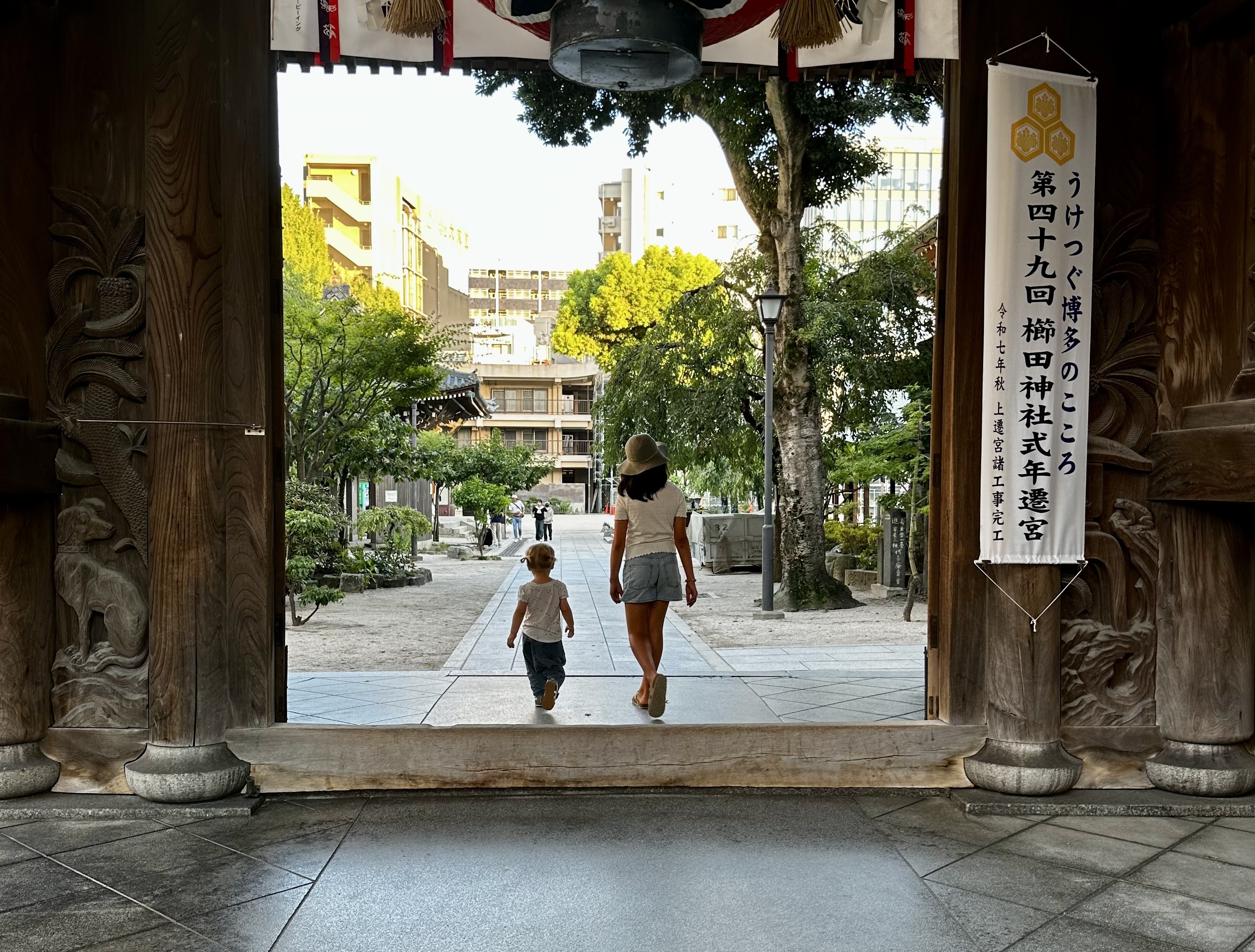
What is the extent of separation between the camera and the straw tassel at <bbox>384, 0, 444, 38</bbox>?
3990 millimetres

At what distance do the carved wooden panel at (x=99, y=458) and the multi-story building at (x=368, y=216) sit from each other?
4721 cm

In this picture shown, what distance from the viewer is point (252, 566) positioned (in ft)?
17.0

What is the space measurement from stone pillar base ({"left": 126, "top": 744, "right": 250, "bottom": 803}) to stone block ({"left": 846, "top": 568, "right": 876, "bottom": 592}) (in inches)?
546

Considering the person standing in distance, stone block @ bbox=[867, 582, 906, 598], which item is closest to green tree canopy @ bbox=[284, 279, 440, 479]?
stone block @ bbox=[867, 582, 906, 598]

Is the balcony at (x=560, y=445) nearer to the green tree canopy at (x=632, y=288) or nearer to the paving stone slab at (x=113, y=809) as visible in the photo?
the green tree canopy at (x=632, y=288)

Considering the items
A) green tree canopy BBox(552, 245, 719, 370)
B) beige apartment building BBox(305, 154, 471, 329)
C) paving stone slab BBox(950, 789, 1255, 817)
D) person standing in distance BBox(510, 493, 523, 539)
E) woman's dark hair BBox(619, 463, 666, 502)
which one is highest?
beige apartment building BBox(305, 154, 471, 329)

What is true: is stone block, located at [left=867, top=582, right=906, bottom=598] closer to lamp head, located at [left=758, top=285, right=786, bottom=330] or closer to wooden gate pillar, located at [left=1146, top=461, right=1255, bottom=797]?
lamp head, located at [left=758, top=285, right=786, bottom=330]

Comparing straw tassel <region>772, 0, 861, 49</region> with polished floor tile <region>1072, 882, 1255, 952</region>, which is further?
straw tassel <region>772, 0, 861, 49</region>

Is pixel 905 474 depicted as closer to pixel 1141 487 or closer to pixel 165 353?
pixel 1141 487

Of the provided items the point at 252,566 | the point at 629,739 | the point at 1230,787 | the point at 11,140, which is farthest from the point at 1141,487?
the point at 11,140

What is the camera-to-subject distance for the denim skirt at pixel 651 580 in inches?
260

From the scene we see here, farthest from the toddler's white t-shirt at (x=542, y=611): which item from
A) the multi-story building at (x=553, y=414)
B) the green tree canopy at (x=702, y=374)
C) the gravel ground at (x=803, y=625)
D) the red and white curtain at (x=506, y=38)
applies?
the multi-story building at (x=553, y=414)

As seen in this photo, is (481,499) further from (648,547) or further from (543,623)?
(648,547)

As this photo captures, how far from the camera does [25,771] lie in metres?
4.95
